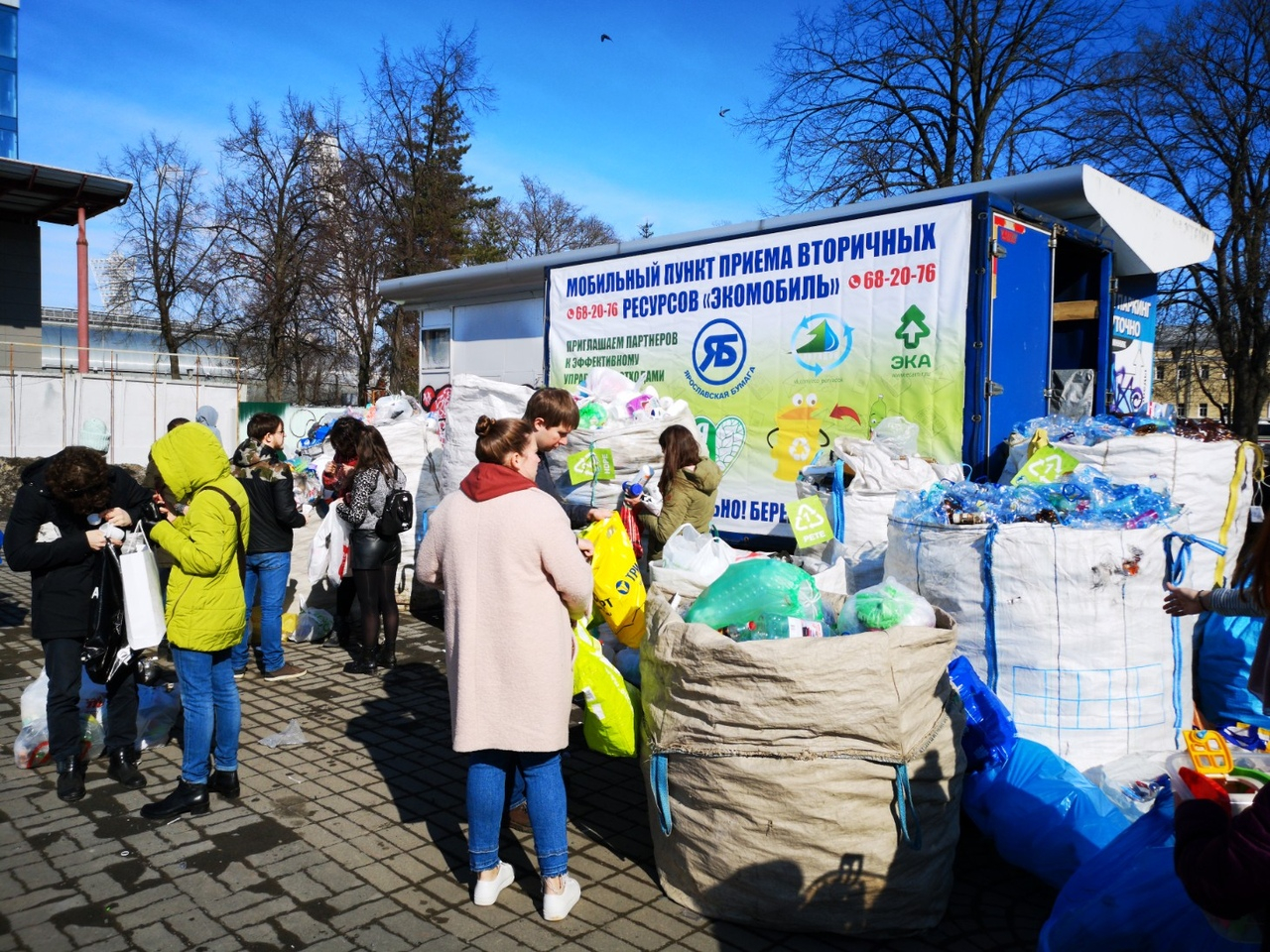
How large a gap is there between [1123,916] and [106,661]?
3.86m

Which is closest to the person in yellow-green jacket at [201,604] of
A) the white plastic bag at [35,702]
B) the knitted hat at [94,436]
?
the white plastic bag at [35,702]

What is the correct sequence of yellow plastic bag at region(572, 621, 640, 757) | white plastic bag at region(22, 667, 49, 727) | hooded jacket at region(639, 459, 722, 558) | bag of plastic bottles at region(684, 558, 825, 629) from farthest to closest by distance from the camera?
1. hooded jacket at region(639, 459, 722, 558)
2. white plastic bag at region(22, 667, 49, 727)
3. yellow plastic bag at region(572, 621, 640, 757)
4. bag of plastic bottles at region(684, 558, 825, 629)

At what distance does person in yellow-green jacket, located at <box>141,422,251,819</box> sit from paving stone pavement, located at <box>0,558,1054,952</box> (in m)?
0.15

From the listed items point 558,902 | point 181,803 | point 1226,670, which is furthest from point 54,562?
point 1226,670

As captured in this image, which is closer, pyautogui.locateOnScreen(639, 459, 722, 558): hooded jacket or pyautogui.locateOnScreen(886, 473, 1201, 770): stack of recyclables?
pyautogui.locateOnScreen(886, 473, 1201, 770): stack of recyclables

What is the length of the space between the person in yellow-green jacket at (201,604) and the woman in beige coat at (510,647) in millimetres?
1268

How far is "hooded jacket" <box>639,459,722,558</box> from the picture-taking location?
529 centimetres

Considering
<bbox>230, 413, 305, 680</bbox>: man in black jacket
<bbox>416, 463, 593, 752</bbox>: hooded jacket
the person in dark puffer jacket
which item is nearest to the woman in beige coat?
<bbox>416, 463, 593, 752</bbox>: hooded jacket

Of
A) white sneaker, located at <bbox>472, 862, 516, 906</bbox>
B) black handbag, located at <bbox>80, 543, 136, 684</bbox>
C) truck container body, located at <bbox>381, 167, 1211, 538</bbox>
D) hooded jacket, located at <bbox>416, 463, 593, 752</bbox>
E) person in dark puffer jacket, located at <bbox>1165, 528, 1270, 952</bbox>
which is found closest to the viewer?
person in dark puffer jacket, located at <bbox>1165, 528, 1270, 952</bbox>

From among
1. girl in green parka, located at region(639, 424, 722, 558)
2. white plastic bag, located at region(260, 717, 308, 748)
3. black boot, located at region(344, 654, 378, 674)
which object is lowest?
white plastic bag, located at region(260, 717, 308, 748)

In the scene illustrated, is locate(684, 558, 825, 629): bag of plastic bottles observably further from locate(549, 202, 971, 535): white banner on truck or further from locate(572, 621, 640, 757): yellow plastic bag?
locate(549, 202, 971, 535): white banner on truck

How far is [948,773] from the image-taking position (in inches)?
114

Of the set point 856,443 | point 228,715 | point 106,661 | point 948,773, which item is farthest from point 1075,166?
point 106,661

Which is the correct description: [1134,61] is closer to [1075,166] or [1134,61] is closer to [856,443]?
[1075,166]
